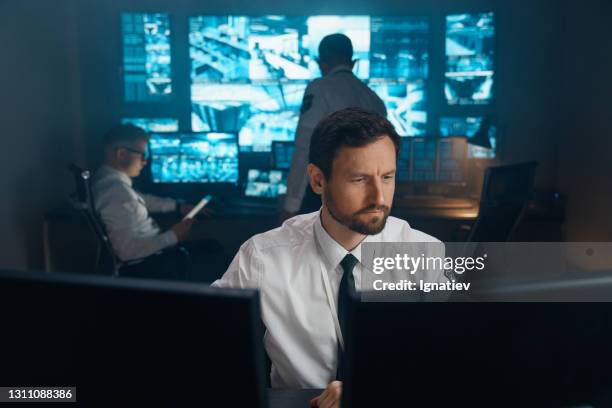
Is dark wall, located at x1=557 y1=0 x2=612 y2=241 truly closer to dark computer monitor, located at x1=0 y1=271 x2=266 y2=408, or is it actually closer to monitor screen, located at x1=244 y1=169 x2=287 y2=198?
monitor screen, located at x1=244 y1=169 x2=287 y2=198

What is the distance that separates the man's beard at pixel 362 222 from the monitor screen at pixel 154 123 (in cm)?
296

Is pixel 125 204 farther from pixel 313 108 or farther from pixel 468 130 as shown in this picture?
pixel 468 130

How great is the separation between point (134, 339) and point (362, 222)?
2.17 ft

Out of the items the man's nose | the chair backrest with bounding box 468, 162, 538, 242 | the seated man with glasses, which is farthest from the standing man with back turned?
the man's nose

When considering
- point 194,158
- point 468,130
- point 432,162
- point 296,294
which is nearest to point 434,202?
point 432,162

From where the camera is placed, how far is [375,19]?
4.02 metres

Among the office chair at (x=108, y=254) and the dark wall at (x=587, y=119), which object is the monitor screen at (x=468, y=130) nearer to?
the dark wall at (x=587, y=119)

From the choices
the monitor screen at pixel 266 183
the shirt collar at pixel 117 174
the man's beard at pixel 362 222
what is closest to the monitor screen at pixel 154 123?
the monitor screen at pixel 266 183

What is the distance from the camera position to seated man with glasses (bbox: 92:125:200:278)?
2.77 meters

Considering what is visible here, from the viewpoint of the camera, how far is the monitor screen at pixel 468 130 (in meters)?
4.11

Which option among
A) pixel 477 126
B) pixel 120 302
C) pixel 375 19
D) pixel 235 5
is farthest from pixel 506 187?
pixel 120 302

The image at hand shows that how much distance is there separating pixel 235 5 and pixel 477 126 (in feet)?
6.04

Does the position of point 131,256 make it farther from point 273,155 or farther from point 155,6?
point 155,6

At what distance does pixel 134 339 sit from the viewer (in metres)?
0.73
